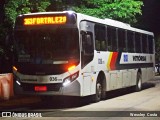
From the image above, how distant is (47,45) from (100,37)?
285cm

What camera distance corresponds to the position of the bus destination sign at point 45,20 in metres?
14.4

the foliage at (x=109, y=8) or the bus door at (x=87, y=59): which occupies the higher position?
the foliage at (x=109, y=8)

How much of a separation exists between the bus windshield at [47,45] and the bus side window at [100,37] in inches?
79.5

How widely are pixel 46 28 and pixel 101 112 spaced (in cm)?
378

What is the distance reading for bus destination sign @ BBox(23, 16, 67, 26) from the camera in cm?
1444

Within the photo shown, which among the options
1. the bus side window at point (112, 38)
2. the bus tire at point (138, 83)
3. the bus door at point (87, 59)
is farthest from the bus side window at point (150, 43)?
the bus door at point (87, 59)

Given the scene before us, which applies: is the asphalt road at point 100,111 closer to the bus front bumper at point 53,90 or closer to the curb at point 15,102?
the curb at point 15,102

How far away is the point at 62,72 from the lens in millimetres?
14039

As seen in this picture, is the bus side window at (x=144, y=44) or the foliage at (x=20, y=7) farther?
the bus side window at (x=144, y=44)

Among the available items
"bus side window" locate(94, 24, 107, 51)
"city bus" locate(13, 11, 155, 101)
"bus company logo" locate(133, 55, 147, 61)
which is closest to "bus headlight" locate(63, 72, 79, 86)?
"city bus" locate(13, 11, 155, 101)

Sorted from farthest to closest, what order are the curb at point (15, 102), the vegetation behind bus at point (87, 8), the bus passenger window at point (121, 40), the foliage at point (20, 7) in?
the vegetation behind bus at point (87, 8)
the foliage at point (20, 7)
the bus passenger window at point (121, 40)
the curb at point (15, 102)

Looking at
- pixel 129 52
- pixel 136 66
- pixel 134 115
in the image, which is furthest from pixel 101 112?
pixel 136 66

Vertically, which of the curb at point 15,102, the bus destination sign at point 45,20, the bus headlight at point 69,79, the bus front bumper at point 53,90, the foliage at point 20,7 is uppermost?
the foliage at point 20,7

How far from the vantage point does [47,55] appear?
14289 millimetres
